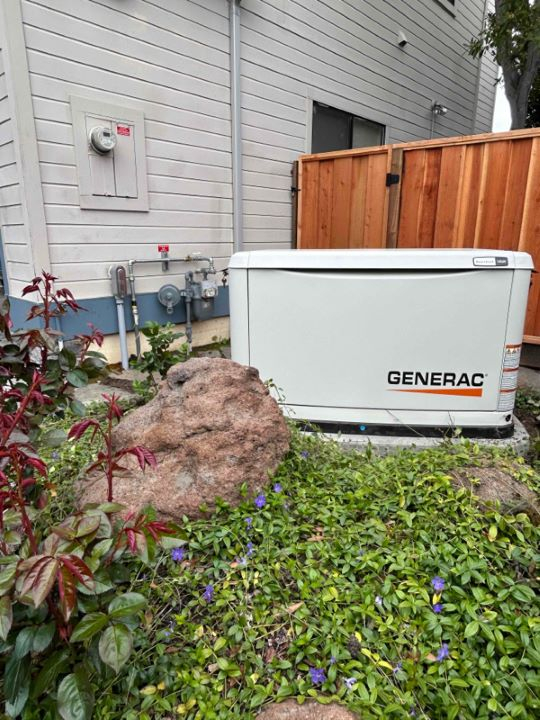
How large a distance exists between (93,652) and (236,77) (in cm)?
521

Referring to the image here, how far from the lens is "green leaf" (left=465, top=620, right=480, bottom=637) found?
133 centimetres

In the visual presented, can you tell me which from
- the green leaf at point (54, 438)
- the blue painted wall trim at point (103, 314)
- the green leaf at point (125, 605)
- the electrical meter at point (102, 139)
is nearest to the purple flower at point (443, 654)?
the green leaf at point (125, 605)

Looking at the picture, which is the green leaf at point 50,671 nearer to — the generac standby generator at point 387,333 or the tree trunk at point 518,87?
the generac standby generator at point 387,333

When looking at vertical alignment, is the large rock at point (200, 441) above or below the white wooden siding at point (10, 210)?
below

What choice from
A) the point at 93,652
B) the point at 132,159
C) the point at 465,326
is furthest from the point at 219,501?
the point at 132,159

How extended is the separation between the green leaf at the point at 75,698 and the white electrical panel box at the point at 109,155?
3.56 m

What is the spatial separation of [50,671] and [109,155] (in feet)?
12.5

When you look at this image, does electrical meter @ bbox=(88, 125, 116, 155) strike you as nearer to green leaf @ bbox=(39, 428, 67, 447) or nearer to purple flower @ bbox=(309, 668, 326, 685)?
green leaf @ bbox=(39, 428, 67, 447)

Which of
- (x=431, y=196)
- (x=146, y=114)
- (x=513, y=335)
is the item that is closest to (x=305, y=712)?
(x=513, y=335)

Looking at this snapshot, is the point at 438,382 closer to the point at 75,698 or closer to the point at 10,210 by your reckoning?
the point at 75,698

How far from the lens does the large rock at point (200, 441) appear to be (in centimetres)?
188

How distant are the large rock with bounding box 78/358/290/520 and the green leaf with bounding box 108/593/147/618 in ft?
2.35

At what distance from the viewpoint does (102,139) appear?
3.78m

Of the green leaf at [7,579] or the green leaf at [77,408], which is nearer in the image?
the green leaf at [7,579]
